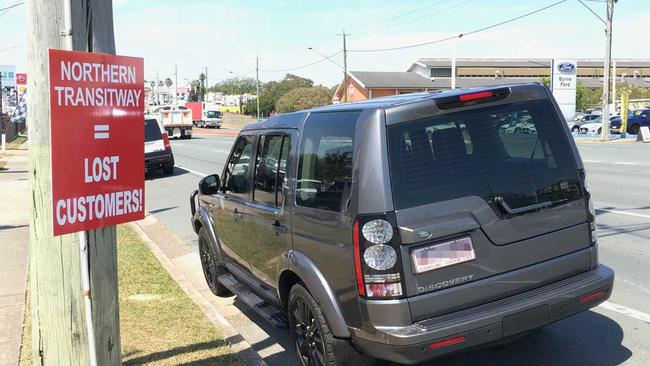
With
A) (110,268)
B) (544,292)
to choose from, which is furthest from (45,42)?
(544,292)

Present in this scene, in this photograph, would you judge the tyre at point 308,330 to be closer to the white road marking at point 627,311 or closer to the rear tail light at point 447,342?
the rear tail light at point 447,342

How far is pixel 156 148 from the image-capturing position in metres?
19.2

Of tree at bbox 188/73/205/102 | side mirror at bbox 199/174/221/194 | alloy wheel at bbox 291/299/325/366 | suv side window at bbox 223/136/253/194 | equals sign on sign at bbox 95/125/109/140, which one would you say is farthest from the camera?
tree at bbox 188/73/205/102

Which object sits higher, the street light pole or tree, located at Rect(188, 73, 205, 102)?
tree, located at Rect(188, 73, 205, 102)

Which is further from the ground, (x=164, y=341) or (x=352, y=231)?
(x=352, y=231)

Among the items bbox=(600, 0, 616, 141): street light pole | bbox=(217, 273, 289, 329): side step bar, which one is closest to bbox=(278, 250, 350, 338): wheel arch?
bbox=(217, 273, 289, 329): side step bar

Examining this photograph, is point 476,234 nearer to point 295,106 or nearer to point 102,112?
point 102,112

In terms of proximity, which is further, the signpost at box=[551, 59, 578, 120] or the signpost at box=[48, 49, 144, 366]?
the signpost at box=[551, 59, 578, 120]

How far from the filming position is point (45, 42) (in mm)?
2988

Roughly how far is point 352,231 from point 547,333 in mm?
2395

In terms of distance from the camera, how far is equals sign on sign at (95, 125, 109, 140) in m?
2.99

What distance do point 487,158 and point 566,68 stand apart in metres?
40.0

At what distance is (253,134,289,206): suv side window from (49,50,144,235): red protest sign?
4.75ft

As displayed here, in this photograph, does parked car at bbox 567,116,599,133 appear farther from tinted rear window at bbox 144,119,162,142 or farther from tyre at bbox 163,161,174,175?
tinted rear window at bbox 144,119,162,142
